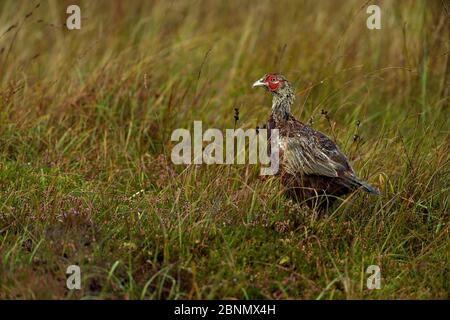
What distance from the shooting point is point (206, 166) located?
5969 millimetres

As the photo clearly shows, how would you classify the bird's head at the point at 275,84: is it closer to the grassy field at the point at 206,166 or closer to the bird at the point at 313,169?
the grassy field at the point at 206,166

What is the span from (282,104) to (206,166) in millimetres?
685

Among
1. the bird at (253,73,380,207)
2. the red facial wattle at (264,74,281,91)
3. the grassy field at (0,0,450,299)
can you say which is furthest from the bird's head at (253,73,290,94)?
the bird at (253,73,380,207)

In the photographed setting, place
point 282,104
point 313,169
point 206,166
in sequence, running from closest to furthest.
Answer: point 313,169 < point 206,166 < point 282,104

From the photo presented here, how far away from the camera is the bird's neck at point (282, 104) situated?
239 inches

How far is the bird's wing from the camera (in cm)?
550

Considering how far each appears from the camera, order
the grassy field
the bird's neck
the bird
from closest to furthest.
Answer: the grassy field, the bird, the bird's neck

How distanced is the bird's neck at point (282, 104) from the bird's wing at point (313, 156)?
0.35 meters

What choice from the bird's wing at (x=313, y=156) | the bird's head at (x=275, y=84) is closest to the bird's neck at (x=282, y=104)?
the bird's head at (x=275, y=84)

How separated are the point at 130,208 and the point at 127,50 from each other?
8.38 ft

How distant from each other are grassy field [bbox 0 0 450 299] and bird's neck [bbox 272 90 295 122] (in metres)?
0.19

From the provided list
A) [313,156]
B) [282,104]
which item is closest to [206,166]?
[282,104]

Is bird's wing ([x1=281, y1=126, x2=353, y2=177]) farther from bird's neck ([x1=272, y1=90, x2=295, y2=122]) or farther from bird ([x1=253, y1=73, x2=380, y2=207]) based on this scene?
bird's neck ([x1=272, y1=90, x2=295, y2=122])

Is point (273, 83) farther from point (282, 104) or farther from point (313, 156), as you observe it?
point (313, 156)
